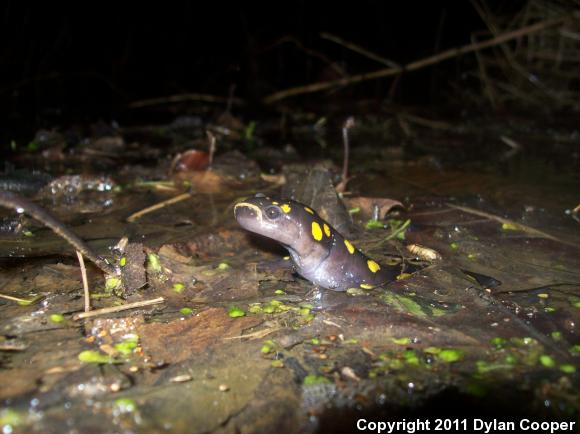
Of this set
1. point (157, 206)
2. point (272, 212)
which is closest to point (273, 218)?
point (272, 212)

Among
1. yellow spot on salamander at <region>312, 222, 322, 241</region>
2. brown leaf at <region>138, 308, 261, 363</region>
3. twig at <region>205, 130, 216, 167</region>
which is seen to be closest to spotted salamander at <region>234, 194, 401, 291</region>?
yellow spot on salamander at <region>312, 222, 322, 241</region>

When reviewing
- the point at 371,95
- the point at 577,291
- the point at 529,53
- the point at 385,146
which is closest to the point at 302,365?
the point at 577,291

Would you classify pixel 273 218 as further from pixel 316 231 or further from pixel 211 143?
pixel 211 143

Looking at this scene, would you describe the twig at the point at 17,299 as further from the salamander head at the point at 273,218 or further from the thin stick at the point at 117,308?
the salamander head at the point at 273,218

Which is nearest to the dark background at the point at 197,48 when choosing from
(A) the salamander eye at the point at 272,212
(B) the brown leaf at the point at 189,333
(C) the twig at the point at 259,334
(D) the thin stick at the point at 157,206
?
(D) the thin stick at the point at 157,206

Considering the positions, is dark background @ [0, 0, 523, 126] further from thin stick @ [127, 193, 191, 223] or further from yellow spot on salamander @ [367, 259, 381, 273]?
yellow spot on salamander @ [367, 259, 381, 273]

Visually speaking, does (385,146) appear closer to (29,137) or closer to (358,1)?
(29,137)

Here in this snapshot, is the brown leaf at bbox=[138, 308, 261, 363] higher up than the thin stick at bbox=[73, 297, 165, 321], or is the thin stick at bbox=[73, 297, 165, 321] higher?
the thin stick at bbox=[73, 297, 165, 321]

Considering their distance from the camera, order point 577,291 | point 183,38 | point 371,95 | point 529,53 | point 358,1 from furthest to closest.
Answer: point 358,1 < point 183,38 < point 371,95 < point 529,53 < point 577,291
